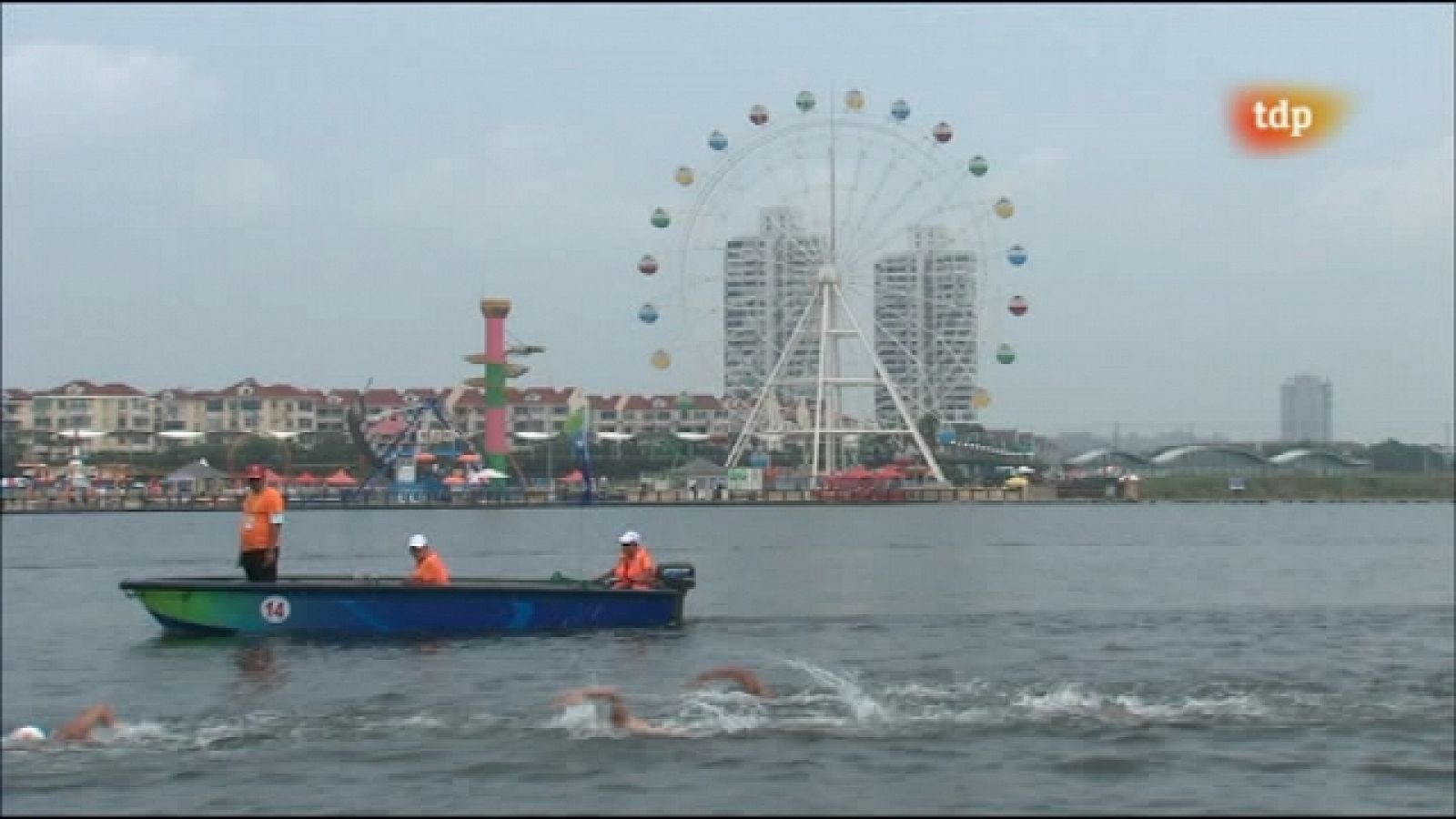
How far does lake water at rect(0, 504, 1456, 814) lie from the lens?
43.0 ft

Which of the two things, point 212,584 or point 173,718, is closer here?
point 173,718

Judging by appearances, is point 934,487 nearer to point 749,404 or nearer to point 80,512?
point 749,404

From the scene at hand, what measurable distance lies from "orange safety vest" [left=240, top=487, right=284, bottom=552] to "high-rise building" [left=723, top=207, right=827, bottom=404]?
53965 mm

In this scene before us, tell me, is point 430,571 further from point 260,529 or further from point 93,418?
point 93,418

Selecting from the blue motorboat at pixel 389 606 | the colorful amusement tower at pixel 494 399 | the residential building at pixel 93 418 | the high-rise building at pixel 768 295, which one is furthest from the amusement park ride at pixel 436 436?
the blue motorboat at pixel 389 606

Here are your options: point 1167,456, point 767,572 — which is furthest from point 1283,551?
point 1167,456

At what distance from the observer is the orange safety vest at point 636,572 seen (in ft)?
76.5

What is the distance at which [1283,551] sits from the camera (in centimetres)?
5162

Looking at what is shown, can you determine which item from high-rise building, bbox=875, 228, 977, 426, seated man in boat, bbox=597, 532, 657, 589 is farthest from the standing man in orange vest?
high-rise building, bbox=875, 228, 977, 426

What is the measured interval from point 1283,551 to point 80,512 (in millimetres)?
62041

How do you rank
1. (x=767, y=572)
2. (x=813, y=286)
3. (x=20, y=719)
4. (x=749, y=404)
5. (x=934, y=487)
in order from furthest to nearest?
(x=934, y=487)
(x=749, y=404)
(x=813, y=286)
(x=767, y=572)
(x=20, y=719)

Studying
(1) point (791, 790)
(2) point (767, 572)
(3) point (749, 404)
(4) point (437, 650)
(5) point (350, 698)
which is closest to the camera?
(1) point (791, 790)

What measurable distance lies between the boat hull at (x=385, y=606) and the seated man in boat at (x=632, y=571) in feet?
0.91

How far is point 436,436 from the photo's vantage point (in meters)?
125
